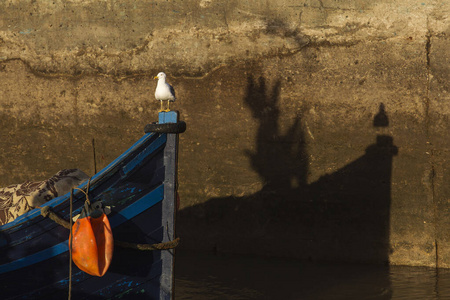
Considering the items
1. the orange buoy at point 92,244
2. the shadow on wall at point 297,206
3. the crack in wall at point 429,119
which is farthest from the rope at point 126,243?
the crack in wall at point 429,119

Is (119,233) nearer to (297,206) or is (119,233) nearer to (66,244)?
(66,244)

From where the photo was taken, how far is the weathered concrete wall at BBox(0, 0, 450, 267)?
6.29 metres

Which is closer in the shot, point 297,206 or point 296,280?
point 296,280

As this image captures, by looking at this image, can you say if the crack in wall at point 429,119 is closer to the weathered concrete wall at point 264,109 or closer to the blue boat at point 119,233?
the weathered concrete wall at point 264,109

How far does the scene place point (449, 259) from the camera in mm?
6270

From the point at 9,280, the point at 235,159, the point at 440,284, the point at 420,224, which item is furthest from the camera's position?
the point at 235,159

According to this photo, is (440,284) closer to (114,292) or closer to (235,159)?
(235,159)

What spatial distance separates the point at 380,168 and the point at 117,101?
2.90m

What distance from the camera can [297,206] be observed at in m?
6.59

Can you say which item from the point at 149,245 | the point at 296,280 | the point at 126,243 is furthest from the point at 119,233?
the point at 296,280

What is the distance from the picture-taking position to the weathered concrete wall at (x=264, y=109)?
20.6 feet

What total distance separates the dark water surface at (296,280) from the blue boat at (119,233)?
51.1 inches

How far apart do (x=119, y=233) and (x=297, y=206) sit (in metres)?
2.67

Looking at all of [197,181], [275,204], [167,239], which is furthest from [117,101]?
[167,239]
